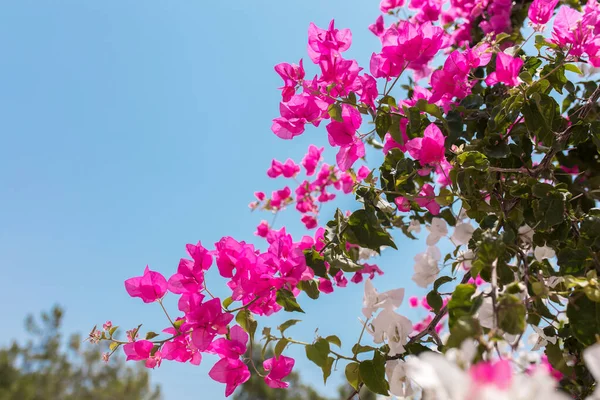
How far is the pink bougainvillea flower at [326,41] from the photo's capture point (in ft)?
2.97

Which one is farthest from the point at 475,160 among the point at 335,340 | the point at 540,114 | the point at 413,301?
the point at 413,301

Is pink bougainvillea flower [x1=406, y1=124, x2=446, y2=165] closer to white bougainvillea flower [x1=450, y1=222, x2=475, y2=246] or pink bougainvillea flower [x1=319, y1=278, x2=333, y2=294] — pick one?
white bougainvillea flower [x1=450, y1=222, x2=475, y2=246]

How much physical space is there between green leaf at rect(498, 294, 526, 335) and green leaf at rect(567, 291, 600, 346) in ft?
0.45

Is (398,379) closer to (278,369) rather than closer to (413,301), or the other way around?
(278,369)

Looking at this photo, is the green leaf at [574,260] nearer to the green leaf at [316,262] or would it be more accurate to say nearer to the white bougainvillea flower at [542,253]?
the white bougainvillea flower at [542,253]

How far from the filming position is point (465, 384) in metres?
0.30

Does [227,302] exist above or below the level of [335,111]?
below

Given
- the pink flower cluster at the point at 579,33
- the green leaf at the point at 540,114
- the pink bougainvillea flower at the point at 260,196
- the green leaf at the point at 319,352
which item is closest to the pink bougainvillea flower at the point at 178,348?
the green leaf at the point at 319,352

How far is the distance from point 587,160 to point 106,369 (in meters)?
13.9

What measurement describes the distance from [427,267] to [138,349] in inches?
22.1

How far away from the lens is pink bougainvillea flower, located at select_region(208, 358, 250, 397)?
85 cm

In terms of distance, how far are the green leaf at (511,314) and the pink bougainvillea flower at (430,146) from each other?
0.34 meters

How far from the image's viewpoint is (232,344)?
2.82 feet

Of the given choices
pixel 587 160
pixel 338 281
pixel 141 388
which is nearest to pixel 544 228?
pixel 338 281
